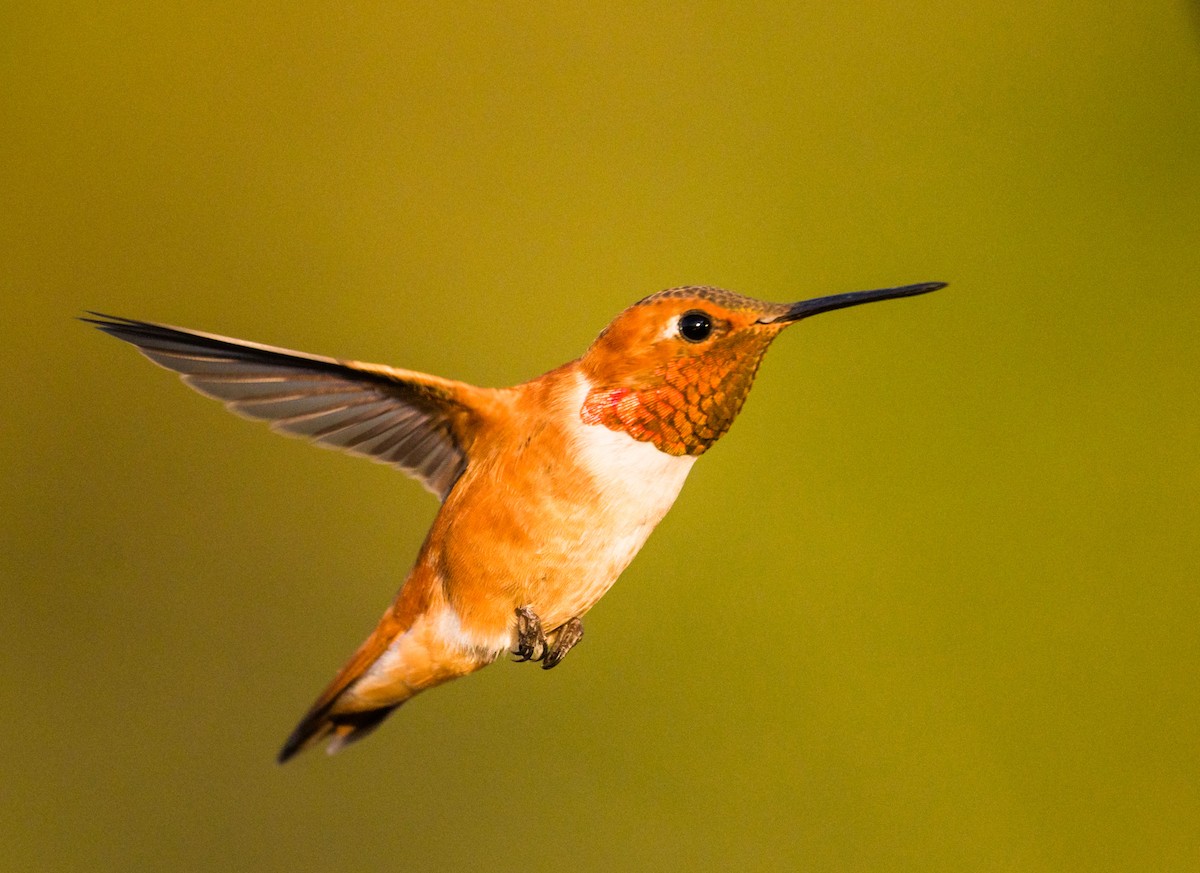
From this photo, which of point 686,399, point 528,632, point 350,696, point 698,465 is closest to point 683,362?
point 686,399

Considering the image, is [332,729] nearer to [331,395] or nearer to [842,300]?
[331,395]

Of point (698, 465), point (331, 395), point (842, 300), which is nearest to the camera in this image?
point (842, 300)

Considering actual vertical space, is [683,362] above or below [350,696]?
above

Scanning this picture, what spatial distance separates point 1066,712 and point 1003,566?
0.54 ft

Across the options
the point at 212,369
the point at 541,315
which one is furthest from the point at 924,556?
the point at 212,369

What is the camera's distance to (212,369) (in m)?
0.48

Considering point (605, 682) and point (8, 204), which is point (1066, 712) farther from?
point (8, 204)

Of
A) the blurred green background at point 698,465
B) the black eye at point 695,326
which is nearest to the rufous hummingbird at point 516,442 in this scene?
Answer: the black eye at point 695,326

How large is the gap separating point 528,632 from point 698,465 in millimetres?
418

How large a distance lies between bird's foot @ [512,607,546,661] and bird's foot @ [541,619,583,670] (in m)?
0.03

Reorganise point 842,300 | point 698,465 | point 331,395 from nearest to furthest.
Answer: point 842,300 → point 331,395 → point 698,465

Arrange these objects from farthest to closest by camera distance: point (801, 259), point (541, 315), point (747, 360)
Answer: point (801, 259), point (541, 315), point (747, 360)

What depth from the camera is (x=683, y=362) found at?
0.46m

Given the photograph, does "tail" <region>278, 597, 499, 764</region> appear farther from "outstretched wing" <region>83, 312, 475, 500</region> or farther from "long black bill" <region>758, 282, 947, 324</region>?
"long black bill" <region>758, 282, 947, 324</region>
